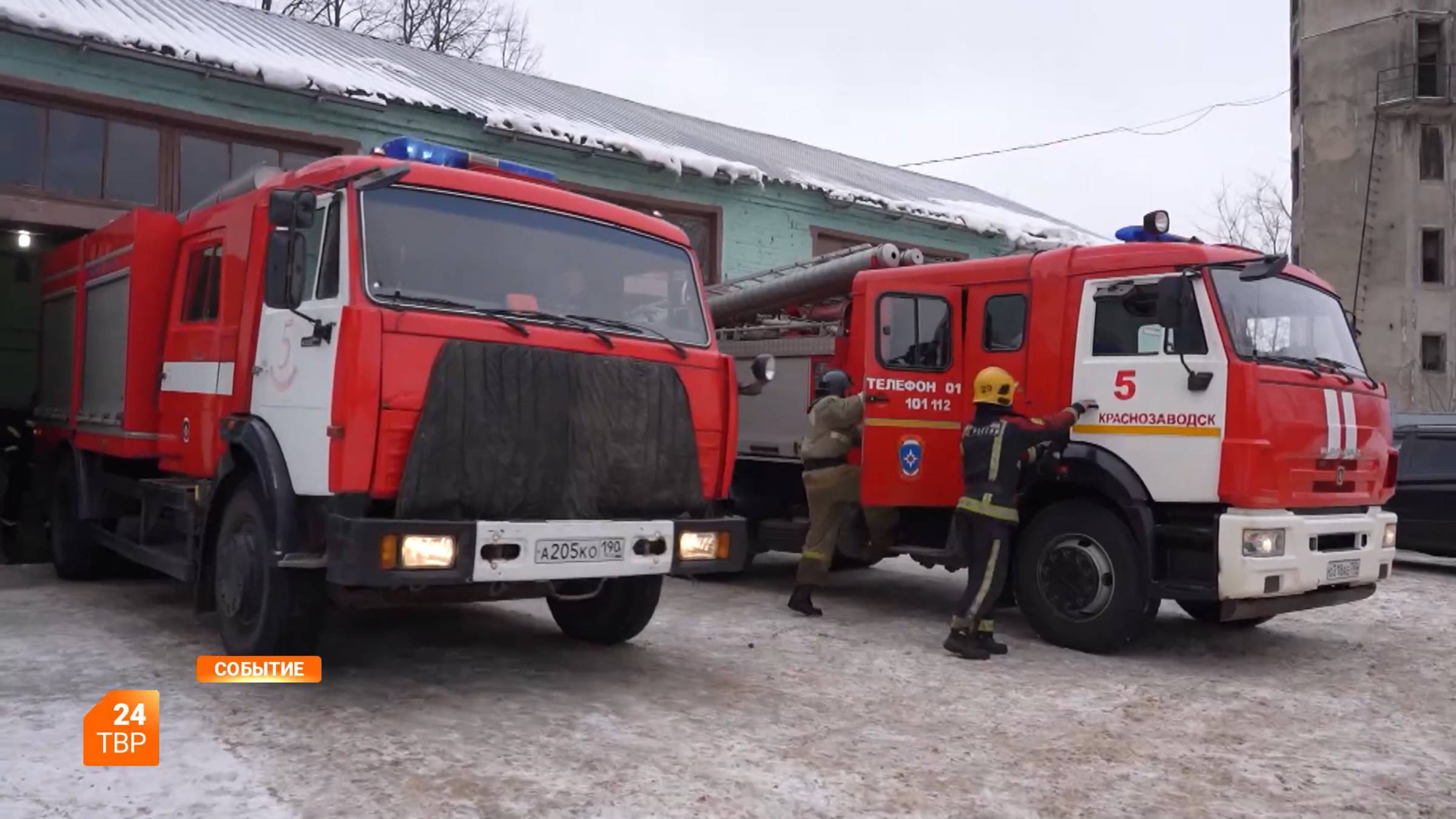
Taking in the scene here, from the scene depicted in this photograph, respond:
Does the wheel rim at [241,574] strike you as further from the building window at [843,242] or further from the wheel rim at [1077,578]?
the building window at [843,242]

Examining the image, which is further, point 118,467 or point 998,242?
point 998,242

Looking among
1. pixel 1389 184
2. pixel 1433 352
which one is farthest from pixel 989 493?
pixel 1389 184

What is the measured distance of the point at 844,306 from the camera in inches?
375

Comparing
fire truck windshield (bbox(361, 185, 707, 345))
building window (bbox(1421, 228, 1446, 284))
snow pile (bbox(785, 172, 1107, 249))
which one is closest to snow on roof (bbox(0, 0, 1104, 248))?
snow pile (bbox(785, 172, 1107, 249))

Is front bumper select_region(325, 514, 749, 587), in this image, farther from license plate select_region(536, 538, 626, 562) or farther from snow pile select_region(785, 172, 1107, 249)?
snow pile select_region(785, 172, 1107, 249)

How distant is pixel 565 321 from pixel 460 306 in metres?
0.54

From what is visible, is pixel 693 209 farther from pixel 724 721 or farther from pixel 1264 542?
pixel 724 721

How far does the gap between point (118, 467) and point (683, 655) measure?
417 cm

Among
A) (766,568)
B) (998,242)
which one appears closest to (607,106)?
(998,242)

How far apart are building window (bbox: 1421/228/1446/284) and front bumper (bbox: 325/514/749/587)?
33812mm

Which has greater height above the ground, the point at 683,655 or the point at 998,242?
the point at 998,242

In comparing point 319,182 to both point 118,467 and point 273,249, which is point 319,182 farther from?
point 118,467

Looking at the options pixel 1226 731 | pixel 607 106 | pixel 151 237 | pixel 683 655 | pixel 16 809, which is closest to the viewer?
pixel 16 809

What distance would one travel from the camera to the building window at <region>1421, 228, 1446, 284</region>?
3275cm
